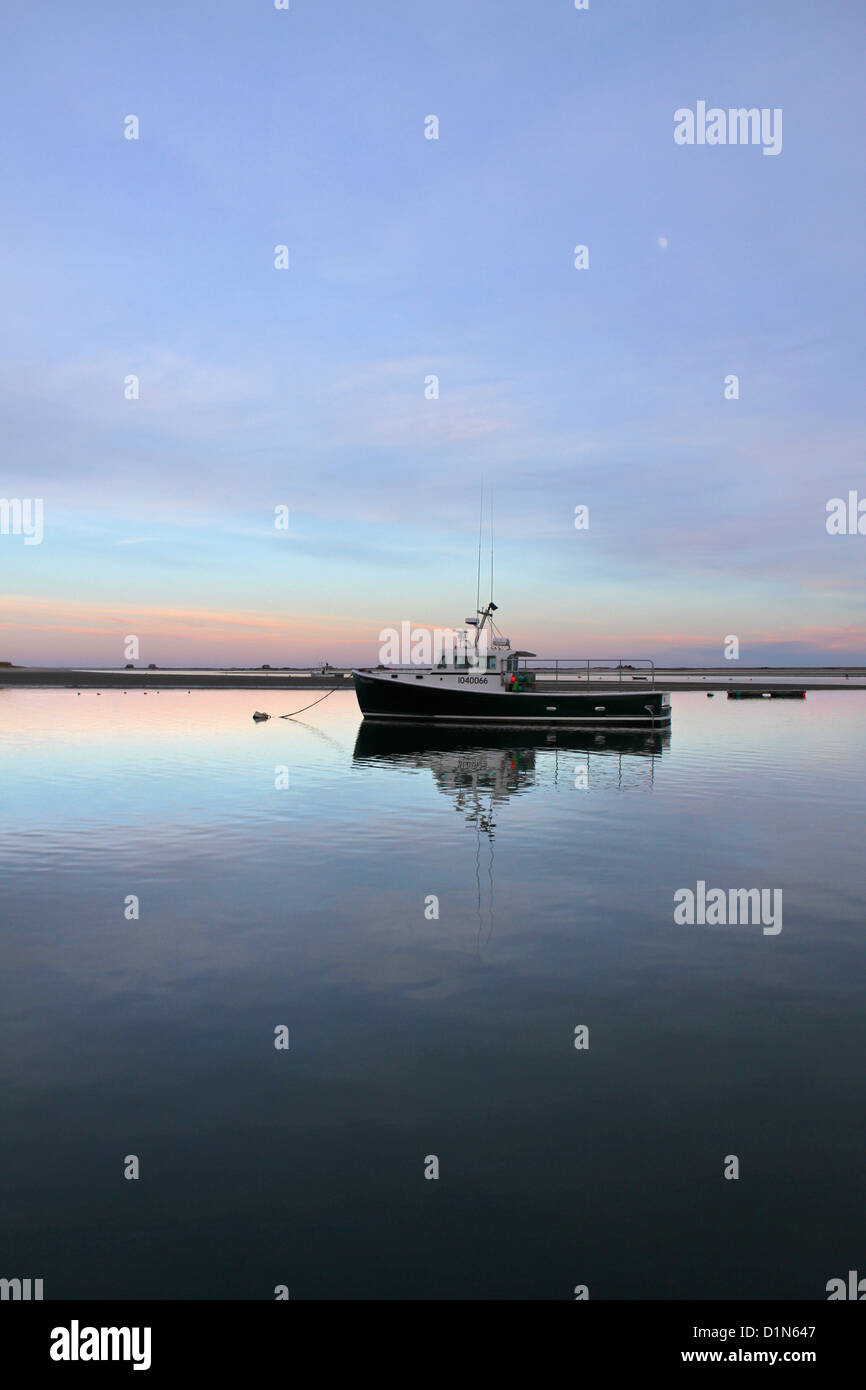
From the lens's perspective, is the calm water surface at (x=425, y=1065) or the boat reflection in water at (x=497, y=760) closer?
the calm water surface at (x=425, y=1065)

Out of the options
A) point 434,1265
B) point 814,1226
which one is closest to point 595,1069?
point 814,1226

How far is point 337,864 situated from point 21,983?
26.7ft

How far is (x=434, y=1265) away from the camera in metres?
6.20

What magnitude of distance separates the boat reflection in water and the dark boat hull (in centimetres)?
108

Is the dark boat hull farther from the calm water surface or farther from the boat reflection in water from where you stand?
the calm water surface

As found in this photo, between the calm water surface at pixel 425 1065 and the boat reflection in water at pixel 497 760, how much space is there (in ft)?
7.69

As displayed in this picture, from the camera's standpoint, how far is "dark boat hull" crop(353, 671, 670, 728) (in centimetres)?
6044

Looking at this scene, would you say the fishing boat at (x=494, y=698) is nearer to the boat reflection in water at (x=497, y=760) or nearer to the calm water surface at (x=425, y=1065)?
the boat reflection in water at (x=497, y=760)

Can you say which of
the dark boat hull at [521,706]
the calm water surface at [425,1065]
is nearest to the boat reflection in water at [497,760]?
the dark boat hull at [521,706]

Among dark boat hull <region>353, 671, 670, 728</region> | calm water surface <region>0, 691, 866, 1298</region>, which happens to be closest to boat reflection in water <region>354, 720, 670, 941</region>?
dark boat hull <region>353, 671, 670, 728</region>

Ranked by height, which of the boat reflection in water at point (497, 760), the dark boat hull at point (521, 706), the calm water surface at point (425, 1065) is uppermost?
the dark boat hull at point (521, 706)

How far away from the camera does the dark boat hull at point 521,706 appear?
60438mm

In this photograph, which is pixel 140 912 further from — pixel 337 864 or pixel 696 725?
pixel 696 725

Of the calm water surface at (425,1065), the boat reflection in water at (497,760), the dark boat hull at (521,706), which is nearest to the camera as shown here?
the calm water surface at (425,1065)
